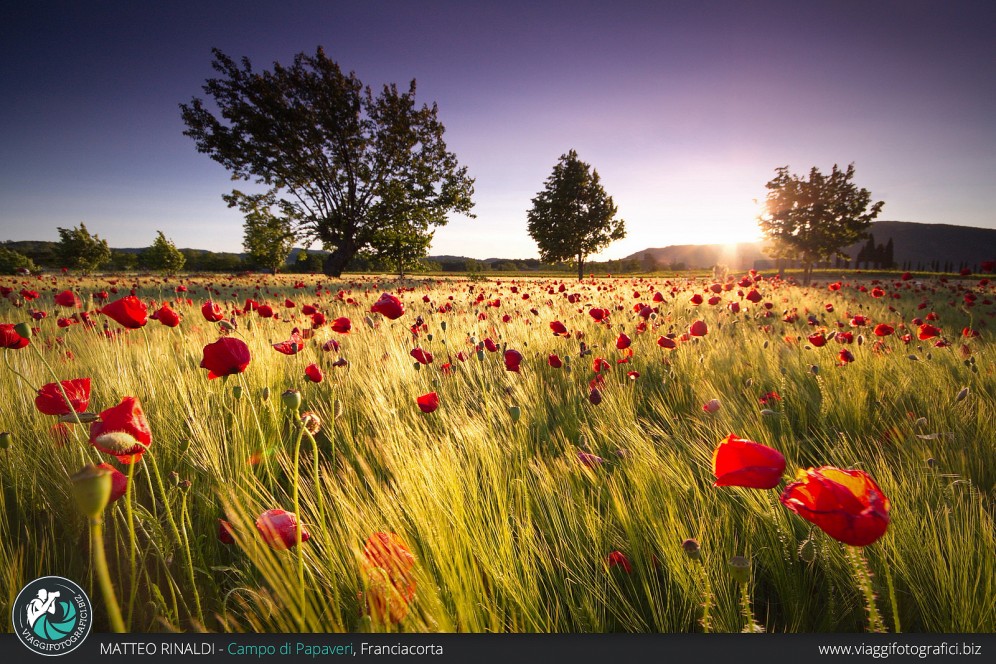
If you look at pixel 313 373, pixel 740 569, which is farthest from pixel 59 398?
pixel 740 569

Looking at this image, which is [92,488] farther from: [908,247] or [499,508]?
[908,247]

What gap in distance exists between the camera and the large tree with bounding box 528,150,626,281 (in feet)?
91.8

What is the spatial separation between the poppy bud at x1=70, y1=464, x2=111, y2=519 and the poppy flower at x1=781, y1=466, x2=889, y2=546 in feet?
2.95

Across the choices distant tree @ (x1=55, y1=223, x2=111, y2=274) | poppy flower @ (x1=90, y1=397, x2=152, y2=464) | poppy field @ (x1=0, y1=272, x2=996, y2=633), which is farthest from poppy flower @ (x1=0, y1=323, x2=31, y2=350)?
distant tree @ (x1=55, y1=223, x2=111, y2=274)

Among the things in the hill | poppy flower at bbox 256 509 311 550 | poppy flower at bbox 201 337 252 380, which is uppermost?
the hill

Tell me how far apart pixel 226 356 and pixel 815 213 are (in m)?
26.7

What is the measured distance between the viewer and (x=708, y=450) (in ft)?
4.12

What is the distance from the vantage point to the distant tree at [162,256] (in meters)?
49.1

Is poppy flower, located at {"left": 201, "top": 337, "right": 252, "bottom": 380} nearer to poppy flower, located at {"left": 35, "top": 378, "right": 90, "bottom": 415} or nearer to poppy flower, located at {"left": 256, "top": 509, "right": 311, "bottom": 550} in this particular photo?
poppy flower, located at {"left": 35, "top": 378, "right": 90, "bottom": 415}

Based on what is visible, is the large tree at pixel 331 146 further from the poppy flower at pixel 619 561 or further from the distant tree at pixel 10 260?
the poppy flower at pixel 619 561

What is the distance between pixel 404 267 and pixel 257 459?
2260cm

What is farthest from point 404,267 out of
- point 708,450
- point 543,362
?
point 708,450

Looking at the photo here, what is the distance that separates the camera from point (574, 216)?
28.1 metres

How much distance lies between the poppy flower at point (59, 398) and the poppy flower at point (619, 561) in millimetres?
1208
